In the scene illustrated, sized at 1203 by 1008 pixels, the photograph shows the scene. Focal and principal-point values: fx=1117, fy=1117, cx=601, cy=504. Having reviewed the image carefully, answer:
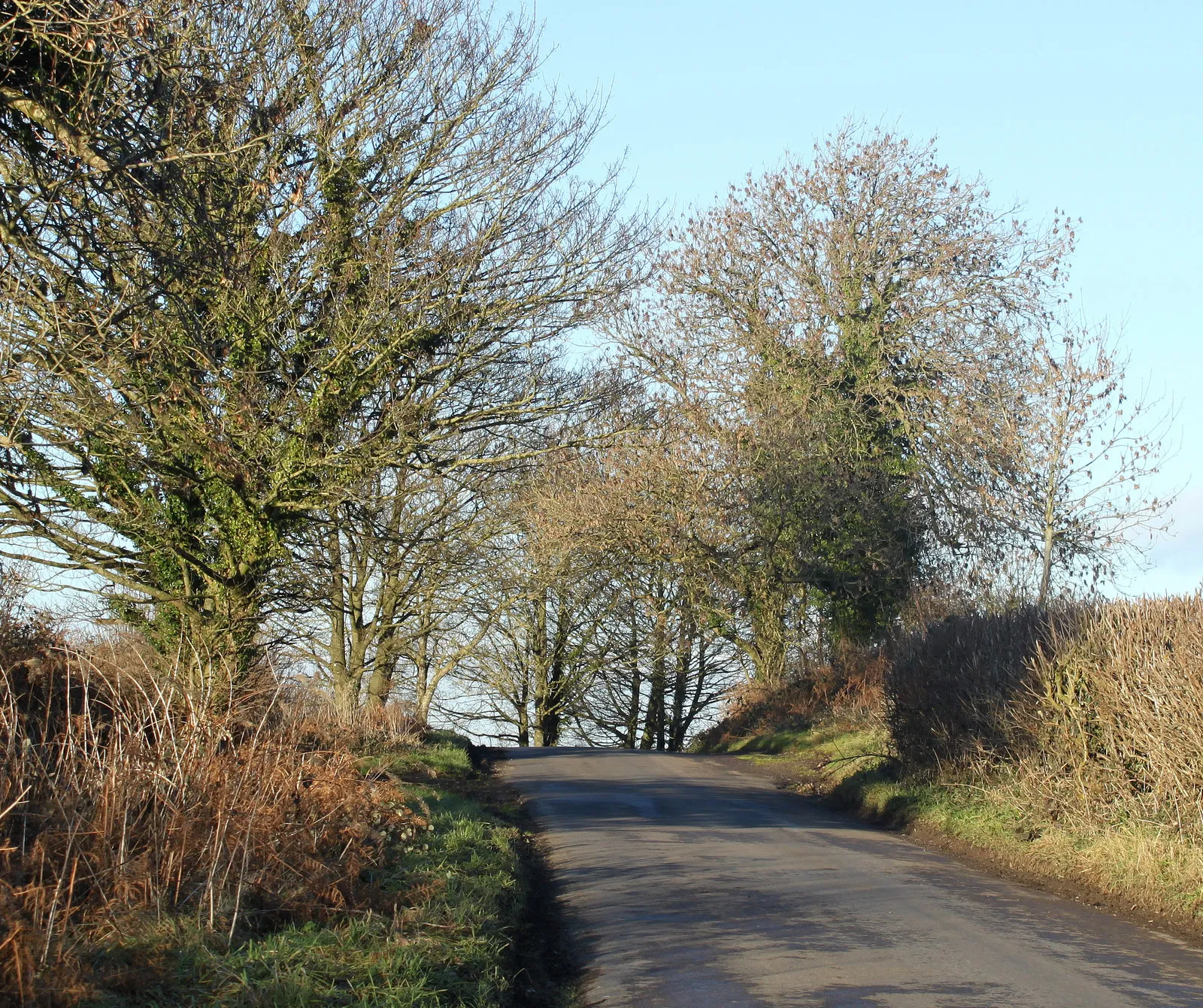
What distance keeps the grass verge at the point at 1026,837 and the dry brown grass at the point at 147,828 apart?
589 cm

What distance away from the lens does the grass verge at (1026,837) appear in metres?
8.90

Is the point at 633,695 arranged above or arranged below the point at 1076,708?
above

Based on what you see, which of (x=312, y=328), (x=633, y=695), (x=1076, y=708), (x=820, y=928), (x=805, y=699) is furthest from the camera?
(x=633, y=695)

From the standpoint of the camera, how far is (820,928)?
7793mm

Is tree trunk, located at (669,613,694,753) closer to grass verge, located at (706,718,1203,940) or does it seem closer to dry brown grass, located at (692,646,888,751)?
dry brown grass, located at (692,646,888,751)

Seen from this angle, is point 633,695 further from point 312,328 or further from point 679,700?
point 312,328

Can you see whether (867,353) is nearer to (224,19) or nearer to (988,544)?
(988,544)

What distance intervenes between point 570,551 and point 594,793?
42.7 feet

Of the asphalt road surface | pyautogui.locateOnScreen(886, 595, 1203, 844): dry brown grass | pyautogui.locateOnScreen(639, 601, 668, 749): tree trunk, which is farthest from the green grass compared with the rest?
pyautogui.locateOnScreen(639, 601, 668, 749): tree trunk

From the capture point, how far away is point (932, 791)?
14.1 meters

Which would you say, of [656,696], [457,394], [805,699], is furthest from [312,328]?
[656,696]

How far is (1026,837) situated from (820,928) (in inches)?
181

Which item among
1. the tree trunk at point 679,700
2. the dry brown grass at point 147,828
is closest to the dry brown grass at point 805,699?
the tree trunk at point 679,700

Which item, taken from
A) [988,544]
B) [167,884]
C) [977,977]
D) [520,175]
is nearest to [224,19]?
[520,175]
